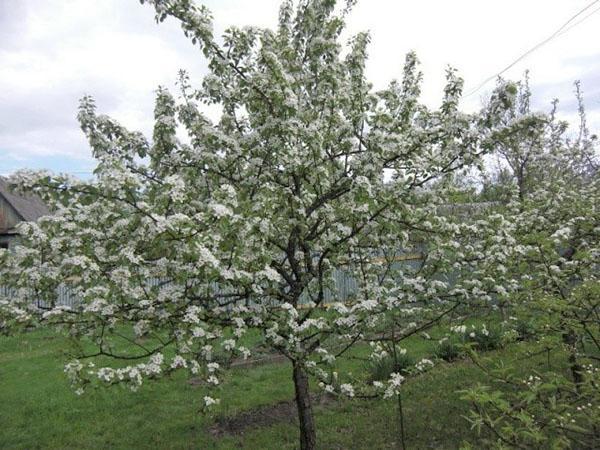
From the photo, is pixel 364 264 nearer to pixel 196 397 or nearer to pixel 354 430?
pixel 354 430

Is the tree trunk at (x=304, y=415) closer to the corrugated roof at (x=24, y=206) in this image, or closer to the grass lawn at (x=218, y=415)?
the grass lawn at (x=218, y=415)

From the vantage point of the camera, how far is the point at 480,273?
473cm

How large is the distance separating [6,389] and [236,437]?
430 cm

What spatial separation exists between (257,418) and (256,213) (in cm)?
348

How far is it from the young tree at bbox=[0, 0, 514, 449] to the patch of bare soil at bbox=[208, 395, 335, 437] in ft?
4.27

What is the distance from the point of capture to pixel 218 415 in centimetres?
625

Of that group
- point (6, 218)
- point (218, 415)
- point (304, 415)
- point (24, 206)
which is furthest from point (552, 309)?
point (24, 206)

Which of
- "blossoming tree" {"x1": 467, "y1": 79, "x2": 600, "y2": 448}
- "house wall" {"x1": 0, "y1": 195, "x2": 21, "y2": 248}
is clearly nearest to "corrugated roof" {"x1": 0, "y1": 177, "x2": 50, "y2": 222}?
"house wall" {"x1": 0, "y1": 195, "x2": 21, "y2": 248}

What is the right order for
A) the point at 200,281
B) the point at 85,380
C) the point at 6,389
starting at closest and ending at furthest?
1. the point at 85,380
2. the point at 200,281
3. the point at 6,389

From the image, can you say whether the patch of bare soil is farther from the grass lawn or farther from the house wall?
the house wall

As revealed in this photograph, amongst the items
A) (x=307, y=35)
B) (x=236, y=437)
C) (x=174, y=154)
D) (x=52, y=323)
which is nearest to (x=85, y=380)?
(x=52, y=323)

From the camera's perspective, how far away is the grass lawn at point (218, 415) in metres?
5.49

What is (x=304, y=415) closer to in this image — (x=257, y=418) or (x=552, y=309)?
(x=257, y=418)

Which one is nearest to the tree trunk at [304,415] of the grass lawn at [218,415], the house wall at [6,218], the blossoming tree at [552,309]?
the grass lawn at [218,415]
